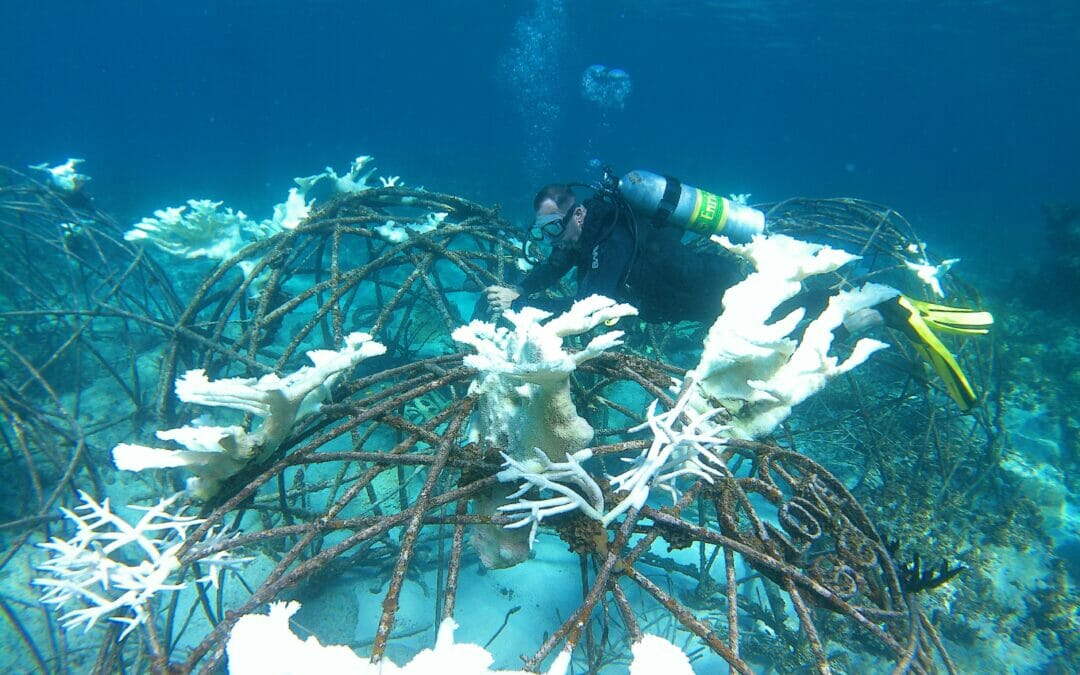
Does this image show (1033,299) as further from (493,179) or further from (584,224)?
(493,179)

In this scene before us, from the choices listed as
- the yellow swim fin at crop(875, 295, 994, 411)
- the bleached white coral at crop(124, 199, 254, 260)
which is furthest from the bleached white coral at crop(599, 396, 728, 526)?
the bleached white coral at crop(124, 199, 254, 260)

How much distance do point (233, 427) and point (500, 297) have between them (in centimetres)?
235

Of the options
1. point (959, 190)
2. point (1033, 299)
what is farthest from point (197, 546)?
point (959, 190)

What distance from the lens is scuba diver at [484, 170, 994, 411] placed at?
3691mm

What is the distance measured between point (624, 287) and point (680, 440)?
243 centimetres

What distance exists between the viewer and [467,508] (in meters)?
2.01

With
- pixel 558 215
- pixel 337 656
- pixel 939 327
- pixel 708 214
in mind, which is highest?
pixel 558 215

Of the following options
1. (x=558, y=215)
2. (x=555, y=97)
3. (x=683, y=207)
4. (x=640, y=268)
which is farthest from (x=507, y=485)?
(x=555, y=97)

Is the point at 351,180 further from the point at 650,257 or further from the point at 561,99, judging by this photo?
the point at 561,99

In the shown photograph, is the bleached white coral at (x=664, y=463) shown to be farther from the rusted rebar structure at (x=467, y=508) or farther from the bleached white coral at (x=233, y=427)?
the bleached white coral at (x=233, y=427)

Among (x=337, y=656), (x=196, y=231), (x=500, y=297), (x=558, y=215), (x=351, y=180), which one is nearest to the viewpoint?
(x=337, y=656)

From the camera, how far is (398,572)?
62.4 inches

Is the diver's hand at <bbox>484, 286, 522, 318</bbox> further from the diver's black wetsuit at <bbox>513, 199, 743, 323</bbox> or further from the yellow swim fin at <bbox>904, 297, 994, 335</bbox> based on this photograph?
the yellow swim fin at <bbox>904, 297, 994, 335</bbox>

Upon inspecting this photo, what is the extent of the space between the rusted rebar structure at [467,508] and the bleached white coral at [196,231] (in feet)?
2.27
